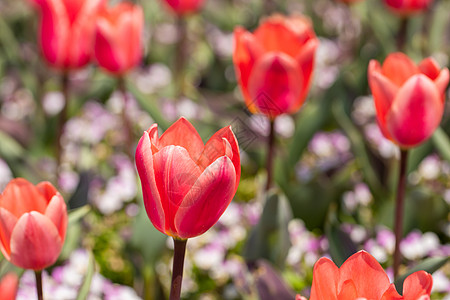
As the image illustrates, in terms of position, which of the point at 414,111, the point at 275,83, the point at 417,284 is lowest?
the point at 275,83

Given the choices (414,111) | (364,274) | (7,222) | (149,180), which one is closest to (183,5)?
(414,111)

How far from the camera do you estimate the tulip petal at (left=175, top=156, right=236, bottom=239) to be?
897 millimetres

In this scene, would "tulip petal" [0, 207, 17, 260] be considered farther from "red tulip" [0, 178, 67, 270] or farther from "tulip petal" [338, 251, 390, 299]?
"tulip petal" [338, 251, 390, 299]

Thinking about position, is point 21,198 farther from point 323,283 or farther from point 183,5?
point 183,5

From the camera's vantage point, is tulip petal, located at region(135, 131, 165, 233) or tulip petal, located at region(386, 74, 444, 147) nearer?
tulip petal, located at region(135, 131, 165, 233)

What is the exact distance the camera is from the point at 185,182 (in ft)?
2.99

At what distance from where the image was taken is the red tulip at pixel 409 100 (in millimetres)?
1309

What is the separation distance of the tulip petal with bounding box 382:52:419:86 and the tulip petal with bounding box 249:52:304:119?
0.26 m

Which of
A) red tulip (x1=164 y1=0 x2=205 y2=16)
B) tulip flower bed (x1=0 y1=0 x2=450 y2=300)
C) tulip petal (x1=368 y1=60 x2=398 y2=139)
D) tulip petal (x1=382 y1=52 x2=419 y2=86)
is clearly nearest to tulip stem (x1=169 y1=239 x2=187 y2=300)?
tulip flower bed (x1=0 y1=0 x2=450 y2=300)

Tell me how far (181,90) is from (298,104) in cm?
143

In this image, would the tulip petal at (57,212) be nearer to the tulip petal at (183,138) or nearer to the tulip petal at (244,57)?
the tulip petal at (183,138)

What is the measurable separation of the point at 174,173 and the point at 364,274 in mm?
292

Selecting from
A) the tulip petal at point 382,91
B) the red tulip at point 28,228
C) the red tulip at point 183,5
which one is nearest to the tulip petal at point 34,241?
the red tulip at point 28,228

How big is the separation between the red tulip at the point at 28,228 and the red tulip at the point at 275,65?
2.00ft
